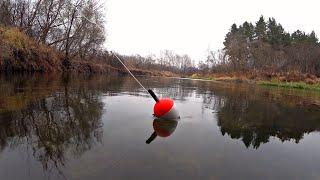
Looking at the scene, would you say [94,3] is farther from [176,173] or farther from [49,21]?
[176,173]

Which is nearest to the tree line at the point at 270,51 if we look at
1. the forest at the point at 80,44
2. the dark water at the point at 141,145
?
the forest at the point at 80,44

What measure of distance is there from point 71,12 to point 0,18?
871 centimetres

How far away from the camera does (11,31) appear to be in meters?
24.0

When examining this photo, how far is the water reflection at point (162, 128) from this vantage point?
21.2 ft

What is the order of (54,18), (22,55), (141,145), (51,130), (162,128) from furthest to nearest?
(54,18)
(22,55)
(162,128)
(51,130)
(141,145)

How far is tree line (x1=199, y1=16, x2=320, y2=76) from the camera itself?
57656mm

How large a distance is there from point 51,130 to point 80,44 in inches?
1633

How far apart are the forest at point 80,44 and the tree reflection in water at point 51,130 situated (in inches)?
124

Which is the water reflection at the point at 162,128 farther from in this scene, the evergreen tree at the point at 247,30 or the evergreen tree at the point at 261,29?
the evergreen tree at the point at 247,30

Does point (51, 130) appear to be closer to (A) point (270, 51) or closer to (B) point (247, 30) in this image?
(A) point (270, 51)

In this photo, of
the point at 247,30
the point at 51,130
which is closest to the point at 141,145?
the point at 51,130

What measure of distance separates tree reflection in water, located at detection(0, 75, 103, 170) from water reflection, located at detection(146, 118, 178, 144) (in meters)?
1.14

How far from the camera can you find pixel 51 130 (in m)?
6.05

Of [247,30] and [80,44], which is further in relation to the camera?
[247,30]
